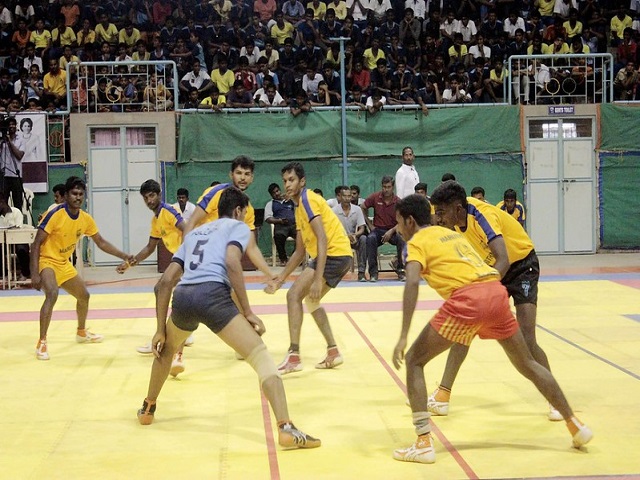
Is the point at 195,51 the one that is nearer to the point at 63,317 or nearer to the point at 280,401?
the point at 63,317

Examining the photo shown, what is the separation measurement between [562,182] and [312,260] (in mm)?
12800

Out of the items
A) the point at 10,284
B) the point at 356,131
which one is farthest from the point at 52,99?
the point at 356,131

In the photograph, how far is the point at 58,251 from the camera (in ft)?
34.0

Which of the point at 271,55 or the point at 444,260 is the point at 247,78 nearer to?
the point at 271,55

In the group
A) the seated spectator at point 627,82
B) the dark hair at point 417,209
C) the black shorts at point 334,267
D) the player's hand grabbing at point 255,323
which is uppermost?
the seated spectator at point 627,82

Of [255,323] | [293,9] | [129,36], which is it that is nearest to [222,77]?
[129,36]

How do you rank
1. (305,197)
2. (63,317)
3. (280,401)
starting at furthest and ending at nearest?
(63,317) < (305,197) < (280,401)

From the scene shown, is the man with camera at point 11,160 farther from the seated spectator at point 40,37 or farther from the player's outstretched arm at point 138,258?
the player's outstretched arm at point 138,258

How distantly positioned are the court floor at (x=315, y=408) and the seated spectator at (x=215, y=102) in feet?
26.5

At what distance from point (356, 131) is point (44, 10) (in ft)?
29.1

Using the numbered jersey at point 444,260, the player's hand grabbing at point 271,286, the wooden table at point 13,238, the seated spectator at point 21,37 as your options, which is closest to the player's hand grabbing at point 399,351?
the numbered jersey at point 444,260

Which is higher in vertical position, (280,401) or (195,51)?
(195,51)

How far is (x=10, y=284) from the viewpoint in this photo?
1661 cm

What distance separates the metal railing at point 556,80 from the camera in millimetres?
20578
